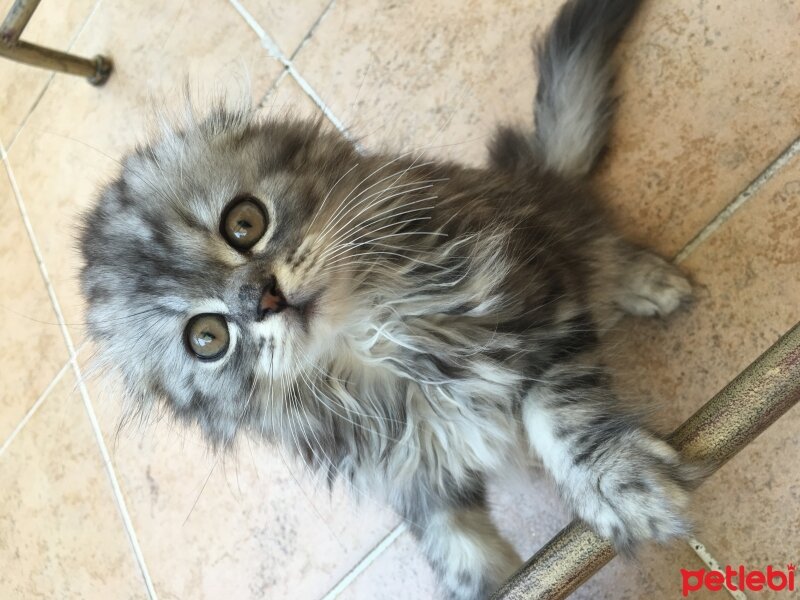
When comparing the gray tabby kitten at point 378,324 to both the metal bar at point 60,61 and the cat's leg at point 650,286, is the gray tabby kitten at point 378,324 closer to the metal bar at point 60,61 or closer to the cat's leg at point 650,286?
the cat's leg at point 650,286

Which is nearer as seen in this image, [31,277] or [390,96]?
[390,96]

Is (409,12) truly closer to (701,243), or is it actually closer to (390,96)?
(390,96)

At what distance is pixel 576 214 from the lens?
3.97ft

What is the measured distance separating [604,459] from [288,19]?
1.40 meters

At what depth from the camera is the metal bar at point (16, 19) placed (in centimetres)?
164

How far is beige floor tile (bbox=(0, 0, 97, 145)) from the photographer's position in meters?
2.04

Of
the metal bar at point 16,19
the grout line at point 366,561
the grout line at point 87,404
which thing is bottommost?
the grout line at point 87,404

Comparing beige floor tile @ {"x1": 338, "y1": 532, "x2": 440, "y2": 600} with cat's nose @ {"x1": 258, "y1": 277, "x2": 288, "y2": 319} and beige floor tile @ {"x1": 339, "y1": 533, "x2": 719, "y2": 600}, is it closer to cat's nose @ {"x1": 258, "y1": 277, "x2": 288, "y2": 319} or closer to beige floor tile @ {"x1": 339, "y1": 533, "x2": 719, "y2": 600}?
beige floor tile @ {"x1": 339, "y1": 533, "x2": 719, "y2": 600}

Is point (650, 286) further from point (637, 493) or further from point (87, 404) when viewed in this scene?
point (87, 404)

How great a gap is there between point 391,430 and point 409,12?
1.06m

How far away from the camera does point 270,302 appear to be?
880 mm

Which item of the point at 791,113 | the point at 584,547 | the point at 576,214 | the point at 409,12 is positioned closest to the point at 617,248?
the point at 576,214

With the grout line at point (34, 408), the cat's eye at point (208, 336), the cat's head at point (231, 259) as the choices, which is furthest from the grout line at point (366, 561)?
the grout line at point (34, 408)

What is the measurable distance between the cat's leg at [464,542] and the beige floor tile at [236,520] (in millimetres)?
291
